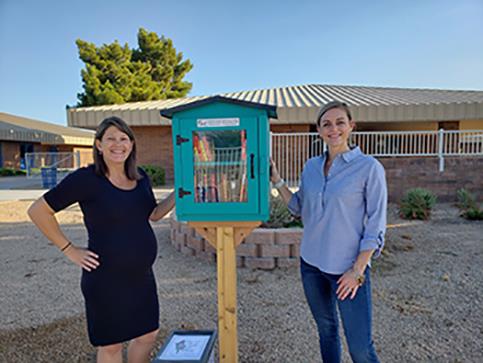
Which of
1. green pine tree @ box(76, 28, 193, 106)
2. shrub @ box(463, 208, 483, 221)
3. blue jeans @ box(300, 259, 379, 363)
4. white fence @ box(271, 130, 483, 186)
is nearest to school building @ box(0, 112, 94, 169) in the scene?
green pine tree @ box(76, 28, 193, 106)

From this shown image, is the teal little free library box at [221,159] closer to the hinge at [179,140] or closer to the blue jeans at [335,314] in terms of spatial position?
the hinge at [179,140]

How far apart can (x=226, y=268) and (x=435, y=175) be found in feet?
30.3

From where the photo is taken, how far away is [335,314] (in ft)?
6.53

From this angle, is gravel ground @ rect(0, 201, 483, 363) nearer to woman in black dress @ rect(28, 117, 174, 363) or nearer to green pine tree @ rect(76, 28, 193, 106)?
woman in black dress @ rect(28, 117, 174, 363)

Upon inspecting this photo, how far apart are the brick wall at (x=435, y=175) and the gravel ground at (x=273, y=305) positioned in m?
3.93

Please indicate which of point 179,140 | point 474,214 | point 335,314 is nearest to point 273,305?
point 335,314

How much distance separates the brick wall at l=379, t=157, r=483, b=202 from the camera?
30.4 ft

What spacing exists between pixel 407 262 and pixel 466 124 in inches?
472

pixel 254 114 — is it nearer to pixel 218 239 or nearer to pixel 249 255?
pixel 218 239

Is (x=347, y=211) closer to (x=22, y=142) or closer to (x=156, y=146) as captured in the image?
(x=156, y=146)

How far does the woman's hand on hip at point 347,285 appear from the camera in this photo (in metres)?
1.67

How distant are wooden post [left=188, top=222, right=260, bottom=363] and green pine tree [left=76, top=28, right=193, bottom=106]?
18.2 m

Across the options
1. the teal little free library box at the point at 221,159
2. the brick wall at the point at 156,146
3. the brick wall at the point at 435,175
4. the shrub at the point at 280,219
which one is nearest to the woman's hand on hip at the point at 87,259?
the teal little free library box at the point at 221,159

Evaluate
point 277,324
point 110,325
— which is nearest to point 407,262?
point 277,324
